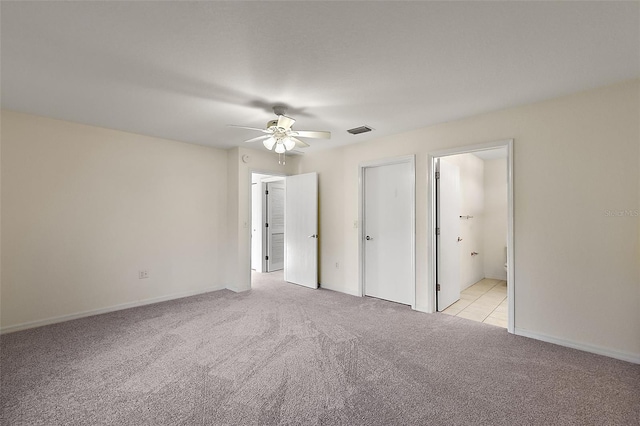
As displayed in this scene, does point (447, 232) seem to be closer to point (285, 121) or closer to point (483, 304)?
point (483, 304)

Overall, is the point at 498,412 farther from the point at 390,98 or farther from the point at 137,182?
the point at 137,182

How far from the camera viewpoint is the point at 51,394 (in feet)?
6.58

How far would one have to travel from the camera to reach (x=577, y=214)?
2660 mm

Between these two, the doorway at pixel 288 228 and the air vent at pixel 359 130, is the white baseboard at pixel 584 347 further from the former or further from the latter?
the doorway at pixel 288 228

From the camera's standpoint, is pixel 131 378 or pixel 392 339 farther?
pixel 392 339

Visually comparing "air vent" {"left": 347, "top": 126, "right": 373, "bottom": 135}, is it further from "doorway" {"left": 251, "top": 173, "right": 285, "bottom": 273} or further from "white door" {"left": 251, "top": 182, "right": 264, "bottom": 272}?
"white door" {"left": 251, "top": 182, "right": 264, "bottom": 272}

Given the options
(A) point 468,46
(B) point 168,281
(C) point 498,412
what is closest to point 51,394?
(B) point 168,281

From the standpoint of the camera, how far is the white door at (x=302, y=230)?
192 inches

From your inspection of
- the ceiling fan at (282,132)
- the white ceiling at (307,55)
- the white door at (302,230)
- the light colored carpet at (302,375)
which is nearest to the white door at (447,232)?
the light colored carpet at (302,375)

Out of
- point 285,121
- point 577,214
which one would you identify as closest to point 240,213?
point 285,121

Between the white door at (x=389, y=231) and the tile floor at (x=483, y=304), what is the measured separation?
697 millimetres

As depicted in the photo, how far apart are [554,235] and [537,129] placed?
1.06 metres

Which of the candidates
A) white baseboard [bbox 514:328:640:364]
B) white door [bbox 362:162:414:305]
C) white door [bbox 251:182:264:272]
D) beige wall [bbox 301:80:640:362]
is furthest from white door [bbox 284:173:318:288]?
white baseboard [bbox 514:328:640:364]

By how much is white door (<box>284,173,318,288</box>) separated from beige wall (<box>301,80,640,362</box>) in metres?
2.49
